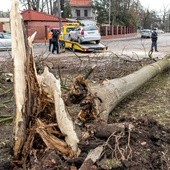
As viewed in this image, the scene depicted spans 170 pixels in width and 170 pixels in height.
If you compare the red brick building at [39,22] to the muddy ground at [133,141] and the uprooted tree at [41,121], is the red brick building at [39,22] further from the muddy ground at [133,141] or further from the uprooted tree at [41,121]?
the uprooted tree at [41,121]

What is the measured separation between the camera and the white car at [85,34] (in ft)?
72.8

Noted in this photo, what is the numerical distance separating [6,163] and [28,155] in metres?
0.26

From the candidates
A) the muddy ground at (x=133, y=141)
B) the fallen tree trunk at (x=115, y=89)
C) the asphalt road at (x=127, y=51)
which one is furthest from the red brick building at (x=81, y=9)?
the muddy ground at (x=133, y=141)

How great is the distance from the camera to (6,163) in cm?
392

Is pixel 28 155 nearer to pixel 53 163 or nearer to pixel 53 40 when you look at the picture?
pixel 53 163

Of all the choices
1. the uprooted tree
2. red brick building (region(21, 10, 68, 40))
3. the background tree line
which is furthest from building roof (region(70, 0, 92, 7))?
the uprooted tree

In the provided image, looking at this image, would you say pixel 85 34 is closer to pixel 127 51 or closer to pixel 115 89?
pixel 127 51

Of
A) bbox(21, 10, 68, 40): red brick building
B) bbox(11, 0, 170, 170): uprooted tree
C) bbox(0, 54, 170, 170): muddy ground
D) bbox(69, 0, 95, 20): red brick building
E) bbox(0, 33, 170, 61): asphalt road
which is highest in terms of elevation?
bbox(69, 0, 95, 20): red brick building

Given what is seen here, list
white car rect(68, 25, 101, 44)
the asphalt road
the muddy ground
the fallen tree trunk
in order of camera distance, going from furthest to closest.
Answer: white car rect(68, 25, 101, 44), the asphalt road, the fallen tree trunk, the muddy ground

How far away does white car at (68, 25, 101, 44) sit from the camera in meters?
22.2

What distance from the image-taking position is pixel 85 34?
72.7 feet

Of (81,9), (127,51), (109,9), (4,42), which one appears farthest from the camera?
(81,9)

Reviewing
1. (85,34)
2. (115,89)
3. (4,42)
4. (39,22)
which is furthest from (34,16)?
(115,89)

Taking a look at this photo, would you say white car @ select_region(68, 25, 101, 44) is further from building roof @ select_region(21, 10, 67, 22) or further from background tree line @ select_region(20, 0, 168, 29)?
background tree line @ select_region(20, 0, 168, 29)
